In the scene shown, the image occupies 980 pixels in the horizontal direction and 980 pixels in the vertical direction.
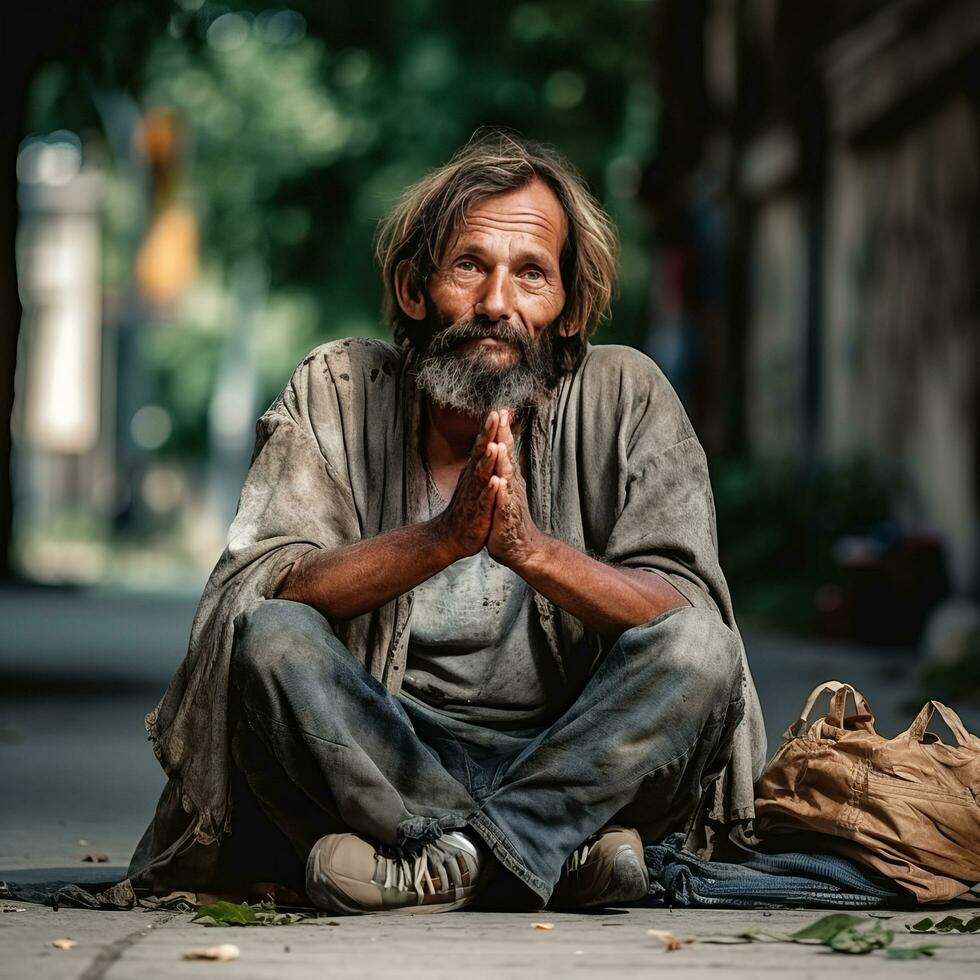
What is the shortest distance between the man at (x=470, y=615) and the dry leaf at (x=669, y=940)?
0.27 metres

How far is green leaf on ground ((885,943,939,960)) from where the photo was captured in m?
3.82

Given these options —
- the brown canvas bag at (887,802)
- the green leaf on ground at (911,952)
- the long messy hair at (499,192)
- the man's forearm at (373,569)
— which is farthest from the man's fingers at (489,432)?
the green leaf on ground at (911,952)

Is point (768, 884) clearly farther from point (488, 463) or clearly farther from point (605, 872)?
point (488, 463)

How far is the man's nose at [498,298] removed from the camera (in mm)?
4734

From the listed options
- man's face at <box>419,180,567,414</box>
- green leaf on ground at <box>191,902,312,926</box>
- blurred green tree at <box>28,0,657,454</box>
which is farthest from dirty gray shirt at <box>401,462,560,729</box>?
blurred green tree at <box>28,0,657,454</box>

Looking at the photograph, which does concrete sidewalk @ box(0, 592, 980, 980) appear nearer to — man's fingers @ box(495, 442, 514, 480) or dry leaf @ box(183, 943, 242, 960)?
dry leaf @ box(183, 943, 242, 960)

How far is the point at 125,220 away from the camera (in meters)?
46.5

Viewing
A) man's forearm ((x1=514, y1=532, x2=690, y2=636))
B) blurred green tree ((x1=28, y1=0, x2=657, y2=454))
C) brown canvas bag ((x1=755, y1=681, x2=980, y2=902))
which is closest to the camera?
man's forearm ((x1=514, y1=532, x2=690, y2=636))

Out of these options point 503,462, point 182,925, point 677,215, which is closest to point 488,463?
point 503,462

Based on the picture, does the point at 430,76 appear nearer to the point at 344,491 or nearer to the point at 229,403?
the point at 229,403

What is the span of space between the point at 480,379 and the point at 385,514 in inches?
14.9

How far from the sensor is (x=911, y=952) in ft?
12.6

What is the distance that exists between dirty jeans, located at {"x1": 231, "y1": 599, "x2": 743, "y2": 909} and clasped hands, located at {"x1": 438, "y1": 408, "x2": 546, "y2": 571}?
0.30m

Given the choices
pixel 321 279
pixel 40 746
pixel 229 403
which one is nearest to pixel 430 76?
pixel 321 279
